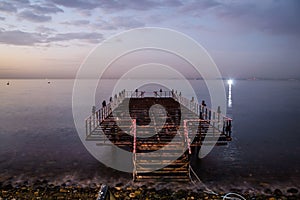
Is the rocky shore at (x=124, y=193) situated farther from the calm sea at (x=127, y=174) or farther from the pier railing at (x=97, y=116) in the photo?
the pier railing at (x=97, y=116)

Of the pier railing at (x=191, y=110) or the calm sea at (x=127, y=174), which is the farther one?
the pier railing at (x=191, y=110)

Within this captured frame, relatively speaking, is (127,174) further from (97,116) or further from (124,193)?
(97,116)

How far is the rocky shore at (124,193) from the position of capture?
1127 cm

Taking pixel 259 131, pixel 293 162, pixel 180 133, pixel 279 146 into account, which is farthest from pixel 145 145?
pixel 259 131

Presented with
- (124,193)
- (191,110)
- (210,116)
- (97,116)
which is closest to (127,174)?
(124,193)

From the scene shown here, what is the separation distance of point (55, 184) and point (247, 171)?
12.6 metres

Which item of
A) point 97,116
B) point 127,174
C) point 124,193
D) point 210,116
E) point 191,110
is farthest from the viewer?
point 191,110

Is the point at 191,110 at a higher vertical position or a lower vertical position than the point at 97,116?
lower


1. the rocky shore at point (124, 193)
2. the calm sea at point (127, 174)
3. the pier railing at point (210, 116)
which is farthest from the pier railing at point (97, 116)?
the pier railing at point (210, 116)

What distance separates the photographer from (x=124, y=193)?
11648 millimetres

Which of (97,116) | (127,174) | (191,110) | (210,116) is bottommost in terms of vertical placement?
(127,174)

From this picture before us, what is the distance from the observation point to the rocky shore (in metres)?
11.3

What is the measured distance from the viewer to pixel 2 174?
1525 centimetres

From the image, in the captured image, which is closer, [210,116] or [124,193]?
[124,193]
